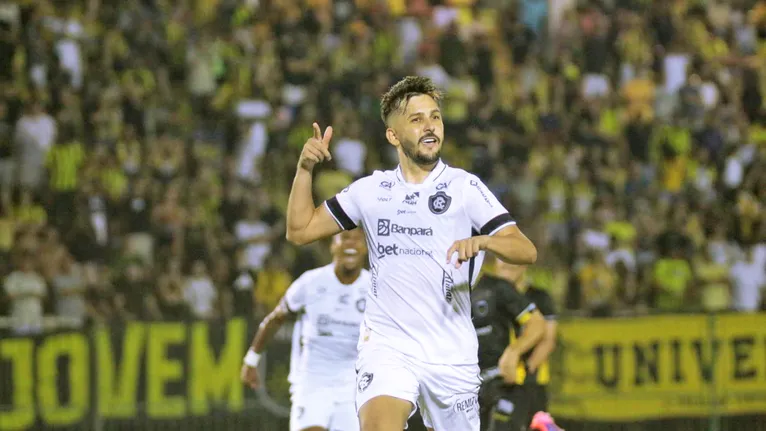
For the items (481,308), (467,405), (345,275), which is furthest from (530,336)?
(467,405)

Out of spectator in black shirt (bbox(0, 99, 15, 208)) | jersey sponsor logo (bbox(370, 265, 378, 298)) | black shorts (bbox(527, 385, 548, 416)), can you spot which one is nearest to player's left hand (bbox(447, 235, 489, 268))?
jersey sponsor logo (bbox(370, 265, 378, 298))

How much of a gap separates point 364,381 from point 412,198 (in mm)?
1028

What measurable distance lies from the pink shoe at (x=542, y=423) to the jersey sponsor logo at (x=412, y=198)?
113 inches

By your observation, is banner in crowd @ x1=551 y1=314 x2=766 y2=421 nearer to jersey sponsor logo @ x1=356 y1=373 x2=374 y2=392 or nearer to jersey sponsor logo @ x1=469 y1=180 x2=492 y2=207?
jersey sponsor logo @ x1=469 y1=180 x2=492 y2=207

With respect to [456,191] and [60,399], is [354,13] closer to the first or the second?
[60,399]

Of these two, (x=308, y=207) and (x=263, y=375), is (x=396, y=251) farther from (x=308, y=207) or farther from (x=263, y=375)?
(x=263, y=375)

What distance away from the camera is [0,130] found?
16.2m

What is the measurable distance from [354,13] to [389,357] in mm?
13558

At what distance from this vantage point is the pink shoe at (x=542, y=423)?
9266mm

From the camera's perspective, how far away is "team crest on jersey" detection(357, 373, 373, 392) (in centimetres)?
689

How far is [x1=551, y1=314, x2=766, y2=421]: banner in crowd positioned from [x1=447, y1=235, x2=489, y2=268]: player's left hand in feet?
28.9

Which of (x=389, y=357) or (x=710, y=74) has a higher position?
(x=710, y=74)

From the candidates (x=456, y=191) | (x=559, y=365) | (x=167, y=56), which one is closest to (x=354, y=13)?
(x=167, y=56)

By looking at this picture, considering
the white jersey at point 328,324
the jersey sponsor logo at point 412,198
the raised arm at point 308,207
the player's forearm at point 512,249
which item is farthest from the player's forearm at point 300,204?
the white jersey at point 328,324
